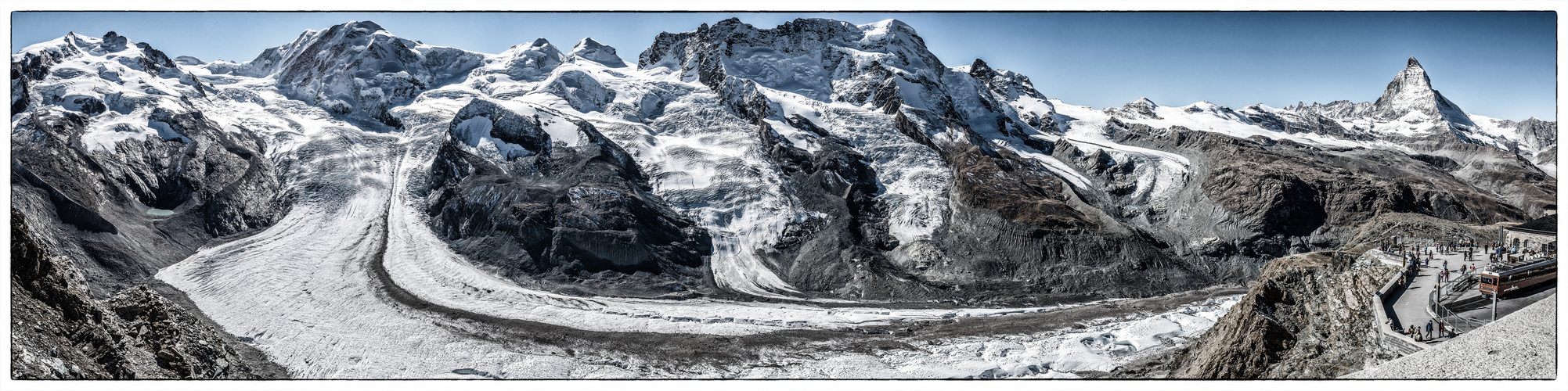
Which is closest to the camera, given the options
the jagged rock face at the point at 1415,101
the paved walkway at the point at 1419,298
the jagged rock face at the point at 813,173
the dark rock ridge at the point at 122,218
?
the dark rock ridge at the point at 122,218

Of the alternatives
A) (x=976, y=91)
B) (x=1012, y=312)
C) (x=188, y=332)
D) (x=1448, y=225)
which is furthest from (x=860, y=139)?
(x=188, y=332)

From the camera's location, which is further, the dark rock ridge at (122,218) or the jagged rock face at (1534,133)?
the jagged rock face at (1534,133)

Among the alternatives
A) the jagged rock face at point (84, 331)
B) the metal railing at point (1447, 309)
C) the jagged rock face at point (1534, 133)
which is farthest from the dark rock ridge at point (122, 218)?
the jagged rock face at point (1534, 133)

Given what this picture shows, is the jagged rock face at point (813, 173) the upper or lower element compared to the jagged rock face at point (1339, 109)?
lower

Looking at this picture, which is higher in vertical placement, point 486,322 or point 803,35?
point 803,35

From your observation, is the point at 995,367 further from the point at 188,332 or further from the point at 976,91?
the point at 976,91

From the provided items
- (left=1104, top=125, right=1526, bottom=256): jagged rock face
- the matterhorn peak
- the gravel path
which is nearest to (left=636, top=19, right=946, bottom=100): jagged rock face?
the matterhorn peak

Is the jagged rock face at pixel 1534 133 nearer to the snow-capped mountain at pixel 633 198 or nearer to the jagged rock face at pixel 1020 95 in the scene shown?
the snow-capped mountain at pixel 633 198
